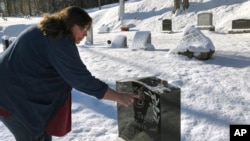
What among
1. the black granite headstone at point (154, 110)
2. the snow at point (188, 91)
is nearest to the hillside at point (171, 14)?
the snow at point (188, 91)

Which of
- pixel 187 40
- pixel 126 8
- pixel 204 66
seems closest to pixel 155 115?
pixel 204 66

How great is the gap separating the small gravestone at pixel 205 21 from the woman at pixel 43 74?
16826mm

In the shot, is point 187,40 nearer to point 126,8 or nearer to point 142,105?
point 142,105

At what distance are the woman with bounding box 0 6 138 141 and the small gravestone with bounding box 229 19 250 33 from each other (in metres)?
15.1

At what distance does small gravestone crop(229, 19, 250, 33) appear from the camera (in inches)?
640

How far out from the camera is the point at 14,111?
2.27 metres

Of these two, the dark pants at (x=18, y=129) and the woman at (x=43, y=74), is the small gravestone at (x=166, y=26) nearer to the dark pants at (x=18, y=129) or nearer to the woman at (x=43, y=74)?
the woman at (x=43, y=74)

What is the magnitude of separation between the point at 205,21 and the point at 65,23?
17.6m

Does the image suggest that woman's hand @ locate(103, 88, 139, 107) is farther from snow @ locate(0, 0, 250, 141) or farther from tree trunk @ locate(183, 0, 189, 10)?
tree trunk @ locate(183, 0, 189, 10)

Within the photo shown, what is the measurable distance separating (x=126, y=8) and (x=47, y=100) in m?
28.1

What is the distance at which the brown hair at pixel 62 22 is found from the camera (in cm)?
213

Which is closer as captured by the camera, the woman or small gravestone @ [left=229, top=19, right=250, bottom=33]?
the woman

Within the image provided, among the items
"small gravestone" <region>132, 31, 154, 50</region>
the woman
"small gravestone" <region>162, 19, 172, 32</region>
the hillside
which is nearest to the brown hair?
the woman

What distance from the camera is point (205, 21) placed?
18875 mm
